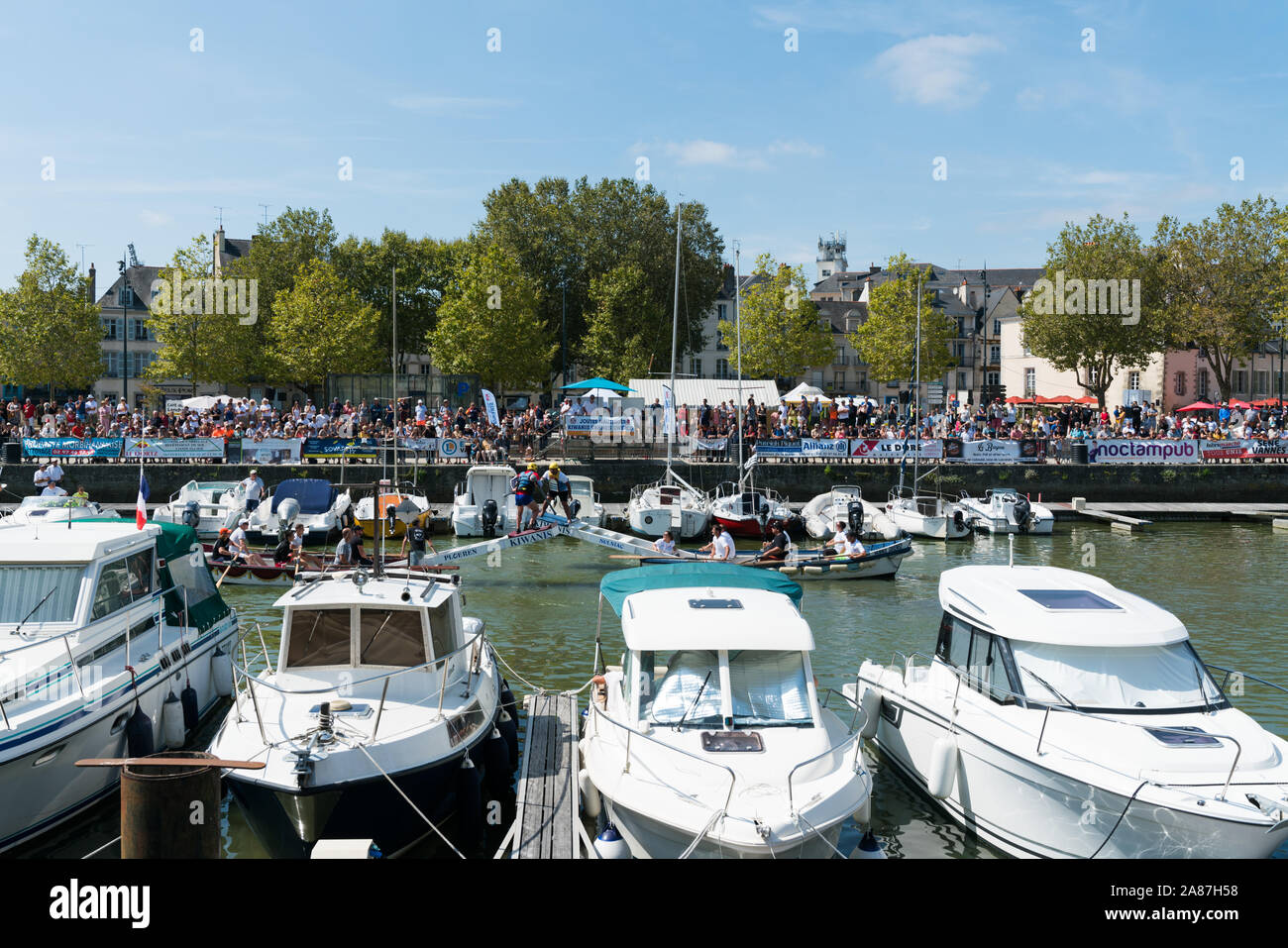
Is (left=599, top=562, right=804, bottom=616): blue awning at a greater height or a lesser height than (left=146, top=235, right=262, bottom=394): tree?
lesser

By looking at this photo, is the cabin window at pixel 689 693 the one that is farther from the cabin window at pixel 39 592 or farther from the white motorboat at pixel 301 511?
the white motorboat at pixel 301 511

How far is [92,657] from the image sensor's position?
12.2 m

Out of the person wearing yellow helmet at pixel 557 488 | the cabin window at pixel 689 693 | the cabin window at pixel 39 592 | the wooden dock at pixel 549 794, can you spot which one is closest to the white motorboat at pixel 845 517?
the person wearing yellow helmet at pixel 557 488

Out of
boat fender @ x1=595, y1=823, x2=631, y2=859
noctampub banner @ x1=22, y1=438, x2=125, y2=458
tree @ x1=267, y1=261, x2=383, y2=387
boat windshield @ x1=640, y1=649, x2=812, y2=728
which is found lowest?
boat fender @ x1=595, y1=823, x2=631, y2=859

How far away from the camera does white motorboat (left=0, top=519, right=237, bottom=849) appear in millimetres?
10555

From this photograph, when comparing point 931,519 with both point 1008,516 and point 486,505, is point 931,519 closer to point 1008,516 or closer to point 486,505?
point 1008,516

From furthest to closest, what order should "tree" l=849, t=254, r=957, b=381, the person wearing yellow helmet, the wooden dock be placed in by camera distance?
"tree" l=849, t=254, r=957, b=381 < the person wearing yellow helmet < the wooden dock

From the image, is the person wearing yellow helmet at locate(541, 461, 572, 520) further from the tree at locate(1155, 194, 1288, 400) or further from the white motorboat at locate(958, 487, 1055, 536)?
the tree at locate(1155, 194, 1288, 400)

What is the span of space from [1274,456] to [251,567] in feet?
126

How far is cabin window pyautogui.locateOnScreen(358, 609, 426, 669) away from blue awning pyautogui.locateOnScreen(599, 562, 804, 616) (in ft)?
8.44
